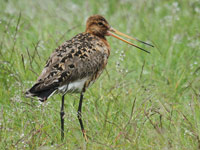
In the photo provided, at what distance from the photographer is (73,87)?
196 inches

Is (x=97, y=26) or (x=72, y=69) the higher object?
(x=97, y=26)

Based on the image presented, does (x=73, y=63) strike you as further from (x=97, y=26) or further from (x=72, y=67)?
(x=97, y=26)

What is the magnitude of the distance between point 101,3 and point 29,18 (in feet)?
5.22

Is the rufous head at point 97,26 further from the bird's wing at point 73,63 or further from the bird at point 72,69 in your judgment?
the bird's wing at point 73,63

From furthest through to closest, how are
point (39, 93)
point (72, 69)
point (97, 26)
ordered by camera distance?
point (97, 26), point (72, 69), point (39, 93)

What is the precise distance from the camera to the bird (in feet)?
15.4

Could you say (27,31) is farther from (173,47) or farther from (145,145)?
(145,145)

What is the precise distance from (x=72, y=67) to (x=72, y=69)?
0.07 feet

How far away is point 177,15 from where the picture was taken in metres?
7.86

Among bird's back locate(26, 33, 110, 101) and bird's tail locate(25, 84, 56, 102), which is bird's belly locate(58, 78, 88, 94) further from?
bird's tail locate(25, 84, 56, 102)

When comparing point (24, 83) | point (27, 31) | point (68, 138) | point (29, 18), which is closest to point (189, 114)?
point (68, 138)

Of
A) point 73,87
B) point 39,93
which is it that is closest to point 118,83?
point 73,87

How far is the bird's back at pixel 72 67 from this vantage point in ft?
15.4

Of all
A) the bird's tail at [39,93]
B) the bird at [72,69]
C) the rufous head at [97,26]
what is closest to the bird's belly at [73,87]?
the bird at [72,69]
